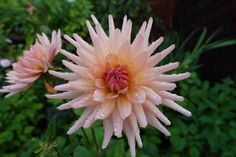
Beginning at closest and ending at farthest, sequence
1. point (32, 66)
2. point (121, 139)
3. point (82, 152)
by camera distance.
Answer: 1. point (32, 66)
2. point (82, 152)
3. point (121, 139)

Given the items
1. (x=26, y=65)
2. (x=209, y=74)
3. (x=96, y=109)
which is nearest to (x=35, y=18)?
(x=209, y=74)

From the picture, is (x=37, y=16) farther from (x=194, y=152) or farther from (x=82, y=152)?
(x=82, y=152)

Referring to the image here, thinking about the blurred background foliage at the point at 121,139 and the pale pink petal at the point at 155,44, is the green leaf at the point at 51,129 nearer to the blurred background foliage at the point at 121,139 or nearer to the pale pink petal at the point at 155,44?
the blurred background foliage at the point at 121,139

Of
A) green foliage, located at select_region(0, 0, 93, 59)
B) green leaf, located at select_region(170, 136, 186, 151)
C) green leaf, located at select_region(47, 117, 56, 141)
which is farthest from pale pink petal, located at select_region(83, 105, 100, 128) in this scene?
green foliage, located at select_region(0, 0, 93, 59)

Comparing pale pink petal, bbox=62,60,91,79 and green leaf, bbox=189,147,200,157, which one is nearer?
pale pink petal, bbox=62,60,91,79

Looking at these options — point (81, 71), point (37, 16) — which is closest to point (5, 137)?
point (81, 71)

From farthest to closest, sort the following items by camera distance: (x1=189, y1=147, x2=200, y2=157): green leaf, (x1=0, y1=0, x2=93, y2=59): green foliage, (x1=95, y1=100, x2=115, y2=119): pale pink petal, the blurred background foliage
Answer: (x1=0, y1=0, x2=93, y2=59): green foliage, (x1=189, y1=147, x2=200, y2=157): green leaf, the blurred background foliage, (x1=95, y1=100, x2=115, y2=119): pale pink petal

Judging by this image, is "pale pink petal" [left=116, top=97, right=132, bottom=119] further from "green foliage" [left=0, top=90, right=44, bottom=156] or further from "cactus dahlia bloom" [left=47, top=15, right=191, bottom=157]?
"green foliage" [left=0, top=90, right=44, bottom=156]

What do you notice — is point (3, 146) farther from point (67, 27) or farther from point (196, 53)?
point (196, 53)

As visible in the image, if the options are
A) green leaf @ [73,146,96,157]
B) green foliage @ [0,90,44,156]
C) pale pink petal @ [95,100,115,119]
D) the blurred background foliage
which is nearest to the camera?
pale pink petal @ [95,100,115,119]

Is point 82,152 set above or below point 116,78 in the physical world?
below
